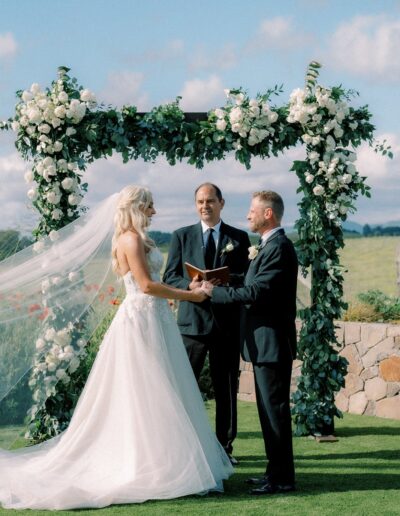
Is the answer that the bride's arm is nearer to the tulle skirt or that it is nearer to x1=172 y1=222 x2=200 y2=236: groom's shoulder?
the tulle skirt

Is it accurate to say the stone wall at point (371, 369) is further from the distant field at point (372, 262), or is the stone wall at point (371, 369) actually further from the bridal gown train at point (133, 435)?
the distant field at point (372, 262)

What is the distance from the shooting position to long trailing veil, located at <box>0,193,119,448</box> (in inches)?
261

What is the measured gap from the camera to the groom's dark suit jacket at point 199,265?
22.2 ft

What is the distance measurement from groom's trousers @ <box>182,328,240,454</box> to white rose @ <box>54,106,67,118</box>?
233cm

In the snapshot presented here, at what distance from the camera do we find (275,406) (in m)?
5.59

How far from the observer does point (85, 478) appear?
224 inches

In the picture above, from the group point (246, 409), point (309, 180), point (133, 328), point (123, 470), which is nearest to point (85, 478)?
point (123, 470)

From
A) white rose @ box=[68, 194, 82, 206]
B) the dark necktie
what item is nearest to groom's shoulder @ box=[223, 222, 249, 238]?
the dark necktie

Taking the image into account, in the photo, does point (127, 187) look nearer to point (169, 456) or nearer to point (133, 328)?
point (133, 328)

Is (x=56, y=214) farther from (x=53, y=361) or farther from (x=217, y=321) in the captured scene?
(x=217, y=321)

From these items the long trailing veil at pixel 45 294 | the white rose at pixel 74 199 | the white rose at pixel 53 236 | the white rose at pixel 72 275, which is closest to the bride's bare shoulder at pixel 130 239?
the long trailing veil at pixel 45 294

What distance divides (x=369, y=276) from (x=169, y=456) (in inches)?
769

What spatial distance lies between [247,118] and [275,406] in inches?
121

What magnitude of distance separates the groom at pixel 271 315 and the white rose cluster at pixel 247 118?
2127 mm
